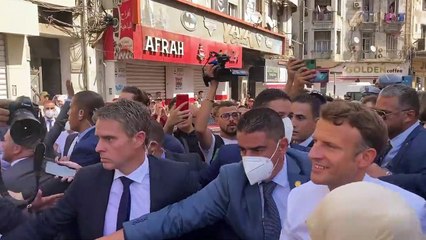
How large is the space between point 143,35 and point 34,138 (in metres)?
10.3

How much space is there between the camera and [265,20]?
2456cm

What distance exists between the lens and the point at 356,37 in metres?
39.0

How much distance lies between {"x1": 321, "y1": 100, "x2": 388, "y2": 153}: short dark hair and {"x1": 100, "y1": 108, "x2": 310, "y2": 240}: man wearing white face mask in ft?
1.64

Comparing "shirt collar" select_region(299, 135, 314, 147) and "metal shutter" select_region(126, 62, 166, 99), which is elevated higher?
"metal shutter" select_region(126, 62, 166, 99)

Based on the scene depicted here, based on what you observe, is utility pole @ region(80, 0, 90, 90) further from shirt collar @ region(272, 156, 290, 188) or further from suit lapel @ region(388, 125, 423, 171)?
shirt collar @ region(272, 156, 290, 188)

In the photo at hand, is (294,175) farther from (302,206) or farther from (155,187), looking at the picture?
(155,187)

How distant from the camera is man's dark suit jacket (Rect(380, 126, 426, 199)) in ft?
8.75

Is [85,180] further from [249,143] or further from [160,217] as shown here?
[249,143]

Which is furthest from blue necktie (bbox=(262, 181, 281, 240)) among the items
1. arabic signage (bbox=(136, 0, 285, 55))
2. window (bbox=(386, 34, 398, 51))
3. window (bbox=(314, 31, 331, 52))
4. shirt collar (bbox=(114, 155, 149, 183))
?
window (bbox=(386, 34, 398, 51))

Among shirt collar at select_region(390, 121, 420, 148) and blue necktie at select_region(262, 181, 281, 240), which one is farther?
shirt collar at select_region(390, 121, 420, 148)

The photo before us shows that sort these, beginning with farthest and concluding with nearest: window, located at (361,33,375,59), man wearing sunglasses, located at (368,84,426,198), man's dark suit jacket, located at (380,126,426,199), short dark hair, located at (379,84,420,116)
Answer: window, located at (361,33,375,59) → short dark hair, located at (379,84,420,116) → man wearing sunglasses, located at (368,84,426,198) → man's dark suit jacket, located at (380,126,426,199)

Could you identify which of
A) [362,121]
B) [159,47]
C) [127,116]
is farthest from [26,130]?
[159,47]

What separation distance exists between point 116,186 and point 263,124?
0.82 m

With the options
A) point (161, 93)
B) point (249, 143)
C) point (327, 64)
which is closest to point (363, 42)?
point (327, 64)
